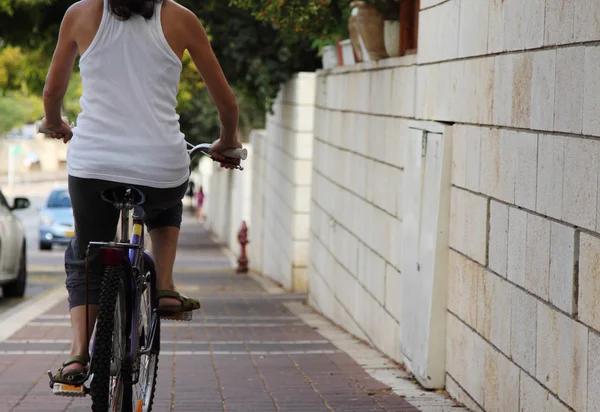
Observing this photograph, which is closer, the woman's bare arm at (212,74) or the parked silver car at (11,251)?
the woman's bare arm at (212,74)

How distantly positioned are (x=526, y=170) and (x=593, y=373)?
44.3 inches

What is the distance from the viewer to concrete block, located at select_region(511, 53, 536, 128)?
4.71 metres

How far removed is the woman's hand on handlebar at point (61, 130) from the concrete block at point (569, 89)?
5.83 ft

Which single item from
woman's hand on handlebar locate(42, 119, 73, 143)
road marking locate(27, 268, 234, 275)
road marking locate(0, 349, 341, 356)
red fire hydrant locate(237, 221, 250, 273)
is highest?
woman's hand on handlebar locate(42, 119, 73, 143)

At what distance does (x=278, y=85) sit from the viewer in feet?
57.6

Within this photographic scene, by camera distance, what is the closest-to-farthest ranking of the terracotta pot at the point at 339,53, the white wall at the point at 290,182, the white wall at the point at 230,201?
1. the terracotta pot at the point at 339,53
2. the white wall at the point at 290,182
3. the white wall at the point at 230,201

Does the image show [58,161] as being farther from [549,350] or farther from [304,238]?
[549,350]

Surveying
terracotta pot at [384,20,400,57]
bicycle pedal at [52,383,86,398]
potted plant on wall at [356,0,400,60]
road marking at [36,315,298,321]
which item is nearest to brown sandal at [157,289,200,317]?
bicycle pedal at [52,383,86,398]

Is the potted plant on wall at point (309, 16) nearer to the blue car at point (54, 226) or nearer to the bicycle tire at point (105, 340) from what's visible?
the bicycle tire at point (105, 340)

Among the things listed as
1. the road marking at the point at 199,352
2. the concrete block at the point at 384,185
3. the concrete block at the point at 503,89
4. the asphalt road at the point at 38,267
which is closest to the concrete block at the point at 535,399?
the concrete block at the point at 503,89

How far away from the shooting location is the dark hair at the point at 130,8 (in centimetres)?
398

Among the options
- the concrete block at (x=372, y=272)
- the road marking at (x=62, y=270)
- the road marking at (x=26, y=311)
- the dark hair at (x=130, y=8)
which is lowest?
the road marking at (x=62, y=270)

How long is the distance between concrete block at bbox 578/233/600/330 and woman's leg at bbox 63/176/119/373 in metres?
1.59

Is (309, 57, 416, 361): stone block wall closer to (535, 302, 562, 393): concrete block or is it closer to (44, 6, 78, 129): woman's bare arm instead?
(535, 302, 562, 393): concrete block
